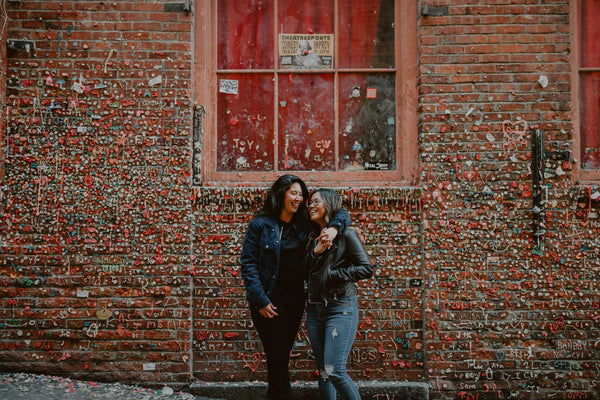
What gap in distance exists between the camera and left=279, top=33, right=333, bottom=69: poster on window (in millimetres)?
4371

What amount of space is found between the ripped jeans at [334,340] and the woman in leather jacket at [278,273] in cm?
18

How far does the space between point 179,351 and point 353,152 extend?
2.29 m

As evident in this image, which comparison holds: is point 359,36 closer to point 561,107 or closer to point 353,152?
point 353,152

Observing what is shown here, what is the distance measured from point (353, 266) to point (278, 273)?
536 millimetres

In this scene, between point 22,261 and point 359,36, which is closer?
point 22,261

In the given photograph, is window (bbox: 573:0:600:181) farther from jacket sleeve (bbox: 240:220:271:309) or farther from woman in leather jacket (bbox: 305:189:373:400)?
jacket sleeve (bbox: 240:220:271:309)

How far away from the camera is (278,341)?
10.7ft

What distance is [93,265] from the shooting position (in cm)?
408

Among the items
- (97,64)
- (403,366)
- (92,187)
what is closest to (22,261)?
(92,187)

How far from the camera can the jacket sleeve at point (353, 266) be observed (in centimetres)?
304

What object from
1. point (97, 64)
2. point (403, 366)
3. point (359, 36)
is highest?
point (359, 36)

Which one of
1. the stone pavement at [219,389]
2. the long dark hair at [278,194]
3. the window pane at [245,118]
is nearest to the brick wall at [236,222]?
the stone pavement at [219,389]

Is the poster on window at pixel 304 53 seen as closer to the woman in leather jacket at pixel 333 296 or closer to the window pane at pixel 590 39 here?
the woman in leather jacket at pixel 333 296

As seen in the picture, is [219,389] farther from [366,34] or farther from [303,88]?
[366,34]
